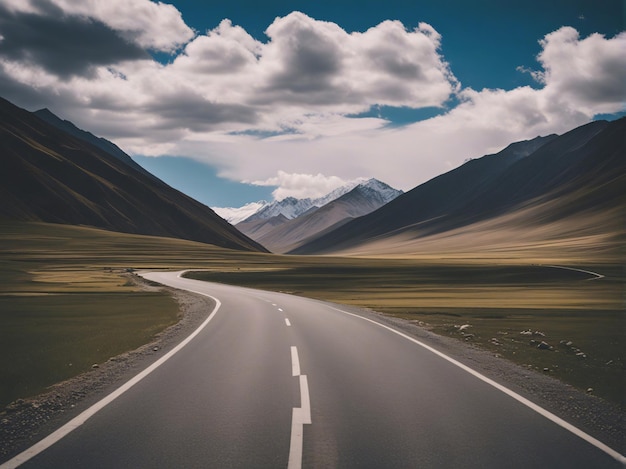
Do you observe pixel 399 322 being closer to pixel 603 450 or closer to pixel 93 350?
pixel 93 350

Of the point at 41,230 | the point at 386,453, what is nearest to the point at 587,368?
the point at 386,453

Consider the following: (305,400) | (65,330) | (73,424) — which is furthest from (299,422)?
(65,330)

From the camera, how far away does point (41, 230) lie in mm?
162000

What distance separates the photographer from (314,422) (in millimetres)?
8438

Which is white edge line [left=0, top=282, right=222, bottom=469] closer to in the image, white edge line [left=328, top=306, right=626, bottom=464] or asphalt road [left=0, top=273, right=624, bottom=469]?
asphalt road [left=0, top=273, right=624, bottom=469]

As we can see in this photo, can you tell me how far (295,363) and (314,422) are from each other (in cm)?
510

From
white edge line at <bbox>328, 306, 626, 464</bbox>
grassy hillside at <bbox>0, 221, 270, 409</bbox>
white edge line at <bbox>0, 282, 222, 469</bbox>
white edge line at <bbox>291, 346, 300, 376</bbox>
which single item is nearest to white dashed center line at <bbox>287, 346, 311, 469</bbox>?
white edge line at <bbox>291, 346, 300, 376</bbox>

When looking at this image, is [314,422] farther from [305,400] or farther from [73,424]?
[73,424]

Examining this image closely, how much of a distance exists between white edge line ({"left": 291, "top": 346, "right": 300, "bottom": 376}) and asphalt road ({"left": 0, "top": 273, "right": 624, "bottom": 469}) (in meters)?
0.08

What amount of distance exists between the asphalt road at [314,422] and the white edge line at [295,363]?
76mm

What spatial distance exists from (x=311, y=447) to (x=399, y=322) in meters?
18.8

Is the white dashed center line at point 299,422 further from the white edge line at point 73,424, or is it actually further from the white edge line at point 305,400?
the white edge line at point 73,424

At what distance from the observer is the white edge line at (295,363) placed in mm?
12347

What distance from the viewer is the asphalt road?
6.91 metres
